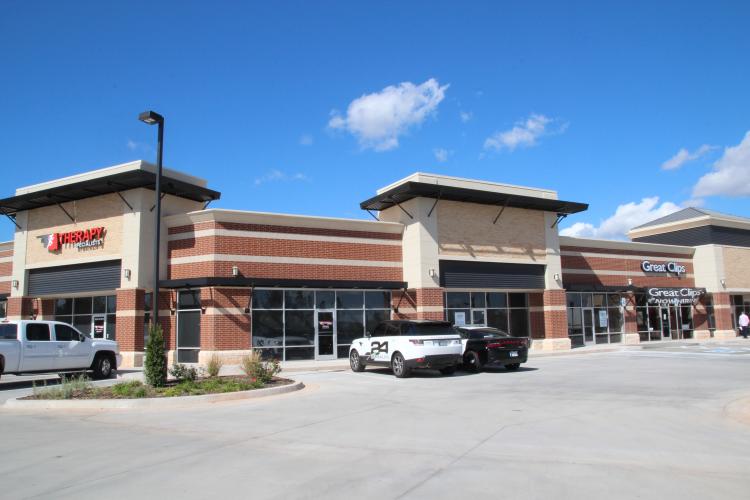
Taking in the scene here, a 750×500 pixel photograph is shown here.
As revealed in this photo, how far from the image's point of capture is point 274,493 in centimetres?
627

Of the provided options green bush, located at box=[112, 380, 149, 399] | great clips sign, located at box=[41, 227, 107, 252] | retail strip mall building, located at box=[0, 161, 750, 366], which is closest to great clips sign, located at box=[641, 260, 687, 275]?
retail strip mall building, located at box=[0, 161, 750, 366]

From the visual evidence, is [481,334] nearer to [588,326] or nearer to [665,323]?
[588,326]

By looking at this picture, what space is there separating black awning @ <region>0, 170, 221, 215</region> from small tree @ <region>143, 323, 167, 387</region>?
10.3 meters

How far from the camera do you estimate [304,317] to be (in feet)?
82.9

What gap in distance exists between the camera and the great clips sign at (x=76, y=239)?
83.9ft

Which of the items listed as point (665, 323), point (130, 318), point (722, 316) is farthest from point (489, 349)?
point (722, 316)

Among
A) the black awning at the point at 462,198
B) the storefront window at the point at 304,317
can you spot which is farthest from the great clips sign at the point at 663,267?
the storefront window at the point at 304,317

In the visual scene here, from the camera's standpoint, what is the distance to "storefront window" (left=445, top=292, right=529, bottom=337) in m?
29.0

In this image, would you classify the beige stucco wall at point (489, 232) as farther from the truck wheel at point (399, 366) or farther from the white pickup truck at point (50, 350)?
the white pickup truck at point (50, 350)

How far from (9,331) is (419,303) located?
1540 cm

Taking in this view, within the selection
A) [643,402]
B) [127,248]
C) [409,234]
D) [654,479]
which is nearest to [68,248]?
[127,248]

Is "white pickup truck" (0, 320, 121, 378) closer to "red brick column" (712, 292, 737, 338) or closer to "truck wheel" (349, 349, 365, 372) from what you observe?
"truck wheel" (349, 349, 365, 372)

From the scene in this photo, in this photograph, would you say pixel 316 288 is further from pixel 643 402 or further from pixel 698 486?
pixel 698 486

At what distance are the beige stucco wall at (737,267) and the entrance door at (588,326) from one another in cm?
1135
